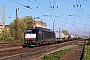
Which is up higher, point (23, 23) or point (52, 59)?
point (23, 23)

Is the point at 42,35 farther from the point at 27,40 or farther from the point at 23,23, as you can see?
the point at 23,23

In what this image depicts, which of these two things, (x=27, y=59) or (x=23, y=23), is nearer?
(x=27, y=59)

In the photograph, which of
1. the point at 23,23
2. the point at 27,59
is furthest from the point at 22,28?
the point at 27,59

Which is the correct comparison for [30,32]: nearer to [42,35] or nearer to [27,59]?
[42,35]

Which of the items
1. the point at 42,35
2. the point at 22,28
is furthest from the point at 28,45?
the point at 22,28

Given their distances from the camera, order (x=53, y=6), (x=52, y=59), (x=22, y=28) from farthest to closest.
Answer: (x=22, y=28) → (x=53, y=6) → (x=52, y=59)

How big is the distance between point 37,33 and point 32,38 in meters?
1.15

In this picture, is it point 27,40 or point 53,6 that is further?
point 27,40

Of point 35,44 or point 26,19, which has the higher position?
point 26,19

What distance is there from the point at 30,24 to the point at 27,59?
72.7 m

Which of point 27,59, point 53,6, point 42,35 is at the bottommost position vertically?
point 27,59

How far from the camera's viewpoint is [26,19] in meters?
91.1

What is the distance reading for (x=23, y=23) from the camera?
82.3m

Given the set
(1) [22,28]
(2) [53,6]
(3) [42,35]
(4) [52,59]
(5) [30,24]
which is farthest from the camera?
(5) [30,24]
